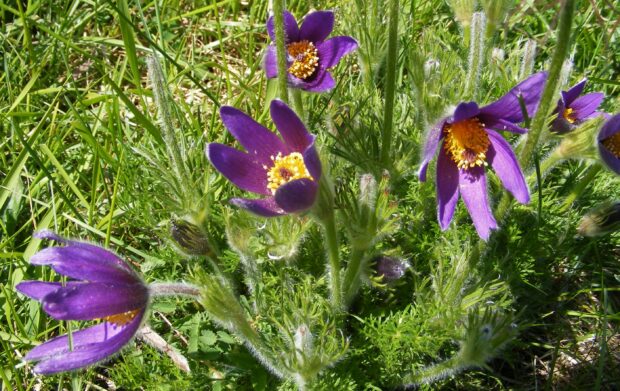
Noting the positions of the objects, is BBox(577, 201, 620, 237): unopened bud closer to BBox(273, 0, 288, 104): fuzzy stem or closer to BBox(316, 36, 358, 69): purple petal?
BBox(316, 36, 358, 69): purple petal

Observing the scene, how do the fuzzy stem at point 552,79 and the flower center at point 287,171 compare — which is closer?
the fuzzy stem at point 552,79

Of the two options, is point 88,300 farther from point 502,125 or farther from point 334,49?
point 334,49

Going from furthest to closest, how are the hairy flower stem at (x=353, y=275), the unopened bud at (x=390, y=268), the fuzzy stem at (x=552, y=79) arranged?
the unopened bud at (x=390, y=268) → the hairy flower stem at (x=353, y=275) → the fuzzy stem at (x=552, y=79)

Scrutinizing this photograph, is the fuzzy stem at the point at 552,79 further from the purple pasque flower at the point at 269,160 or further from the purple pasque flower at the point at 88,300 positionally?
the purple pasque flower at the point at 88,300

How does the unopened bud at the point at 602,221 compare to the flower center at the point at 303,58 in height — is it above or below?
below

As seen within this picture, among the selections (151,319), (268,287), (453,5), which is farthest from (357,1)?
(151,319)

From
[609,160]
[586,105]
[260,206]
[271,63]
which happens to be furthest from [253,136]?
[586,105]

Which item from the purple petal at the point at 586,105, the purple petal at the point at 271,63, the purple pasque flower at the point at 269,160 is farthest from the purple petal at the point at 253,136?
the purple petal at the point at 586,105
